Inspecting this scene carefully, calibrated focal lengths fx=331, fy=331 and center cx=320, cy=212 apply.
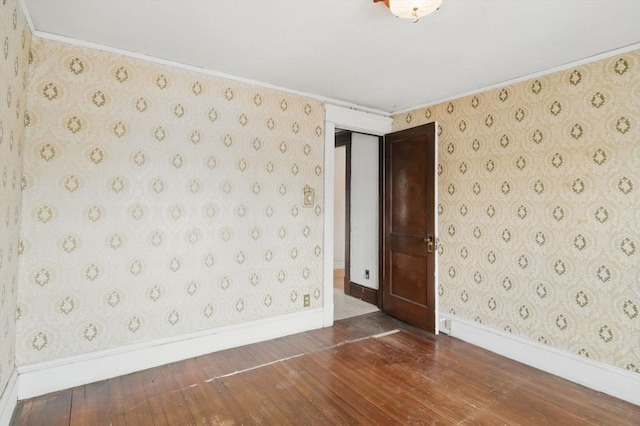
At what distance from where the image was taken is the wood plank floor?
2066 mm

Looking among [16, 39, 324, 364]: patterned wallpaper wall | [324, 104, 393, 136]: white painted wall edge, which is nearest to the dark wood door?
[324, 104, 393, 136]: white painted wall edge

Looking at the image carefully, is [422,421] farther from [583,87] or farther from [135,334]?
[583,87]

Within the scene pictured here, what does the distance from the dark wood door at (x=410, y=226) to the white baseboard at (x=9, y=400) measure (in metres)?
3.30

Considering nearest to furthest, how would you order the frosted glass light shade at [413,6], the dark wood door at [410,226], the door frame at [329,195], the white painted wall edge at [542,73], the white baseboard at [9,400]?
the frosted glass light shade at [413,6], the white baseboard at [9,400], the white painted wall edge at [542,73], the dark wood door at [410,226], the door frame at [329,195]

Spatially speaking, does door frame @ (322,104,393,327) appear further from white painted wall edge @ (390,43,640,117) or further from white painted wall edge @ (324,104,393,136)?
white painted wall edge @ (390,43,640,117)

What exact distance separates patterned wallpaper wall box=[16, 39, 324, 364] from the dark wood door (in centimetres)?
99

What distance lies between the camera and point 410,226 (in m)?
3.68

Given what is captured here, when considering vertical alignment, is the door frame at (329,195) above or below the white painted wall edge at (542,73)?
below

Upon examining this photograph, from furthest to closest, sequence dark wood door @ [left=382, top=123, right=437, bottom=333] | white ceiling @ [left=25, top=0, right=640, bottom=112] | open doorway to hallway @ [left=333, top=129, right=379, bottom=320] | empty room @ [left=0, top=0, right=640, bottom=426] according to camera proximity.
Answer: open doorway to hallway @ [left=333, top=129, right=379, bottom=320]
dark wood door @ [left=382, top=123, right=437, bottom=333]
empty room @ [left=0, top=0, right=640, bottom=426]
white ceiling @ [left=25, top=0, right=640, bottom=112]

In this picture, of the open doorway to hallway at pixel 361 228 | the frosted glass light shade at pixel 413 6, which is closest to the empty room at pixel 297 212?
the frosted glass light shade at pixel 413 6

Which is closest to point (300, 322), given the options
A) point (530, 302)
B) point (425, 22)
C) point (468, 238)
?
point (468, 238)

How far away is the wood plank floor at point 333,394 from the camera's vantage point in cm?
207

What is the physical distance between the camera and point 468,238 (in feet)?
11.1

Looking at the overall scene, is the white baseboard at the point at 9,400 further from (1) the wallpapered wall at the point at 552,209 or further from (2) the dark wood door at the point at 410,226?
(1) the wallpapered wall at the point at 552,209
